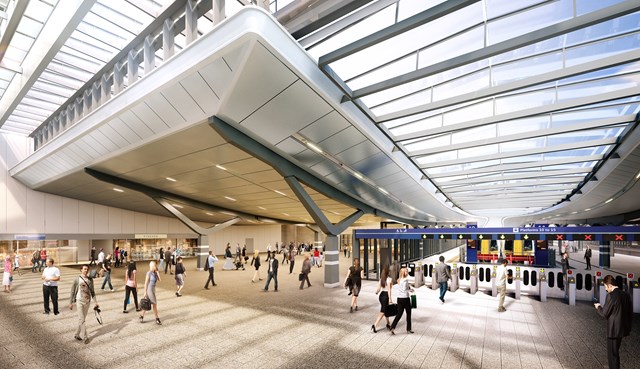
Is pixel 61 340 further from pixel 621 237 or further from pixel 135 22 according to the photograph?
A: pixel 621 237

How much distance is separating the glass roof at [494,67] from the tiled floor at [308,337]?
232 inches

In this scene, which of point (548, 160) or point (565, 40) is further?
point (548, 160)

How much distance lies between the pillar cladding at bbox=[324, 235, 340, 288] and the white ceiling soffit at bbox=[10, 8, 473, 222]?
2830 millimetres

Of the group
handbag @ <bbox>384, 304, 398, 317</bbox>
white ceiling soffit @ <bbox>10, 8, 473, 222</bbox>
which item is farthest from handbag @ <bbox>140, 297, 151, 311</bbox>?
handbag @ <bbox>384, 304, 398, 317</bbox>

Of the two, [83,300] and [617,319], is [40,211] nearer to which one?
[83,300]

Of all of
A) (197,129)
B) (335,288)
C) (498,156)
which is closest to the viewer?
(197,129)

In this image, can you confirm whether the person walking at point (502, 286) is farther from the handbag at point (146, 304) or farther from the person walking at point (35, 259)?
the person walking at point (35, 259)

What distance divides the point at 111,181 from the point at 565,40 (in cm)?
2004

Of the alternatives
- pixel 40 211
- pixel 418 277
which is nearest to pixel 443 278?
pixel 418 277

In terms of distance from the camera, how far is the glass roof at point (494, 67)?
21.8ft

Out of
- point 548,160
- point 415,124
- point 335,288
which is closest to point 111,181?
point 335,288

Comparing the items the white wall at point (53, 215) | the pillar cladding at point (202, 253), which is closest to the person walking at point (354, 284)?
the pillar cladding at point (202, 253)

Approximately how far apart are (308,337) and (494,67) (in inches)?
340

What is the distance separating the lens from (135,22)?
902 centimetres
